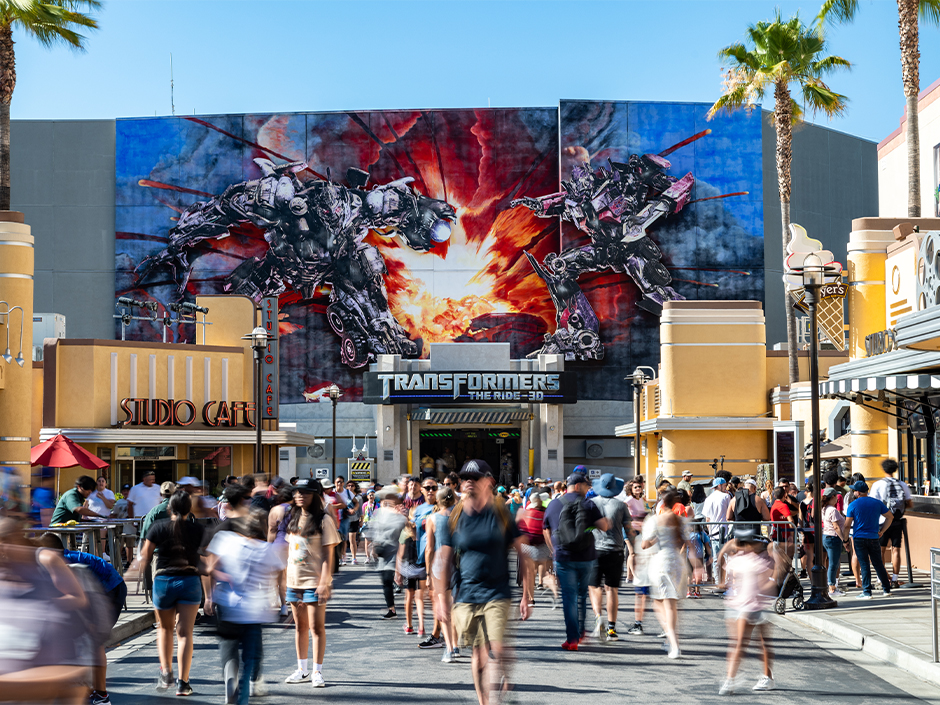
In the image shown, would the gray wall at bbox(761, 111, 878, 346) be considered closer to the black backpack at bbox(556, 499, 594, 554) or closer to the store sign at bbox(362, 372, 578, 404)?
the store sign at bbox(362, 372, 578, 404)

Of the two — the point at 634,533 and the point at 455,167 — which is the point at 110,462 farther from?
the point at 455,167

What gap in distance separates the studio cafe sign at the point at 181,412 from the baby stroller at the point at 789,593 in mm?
20751

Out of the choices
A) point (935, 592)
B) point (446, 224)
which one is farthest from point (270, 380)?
point (935, 592)

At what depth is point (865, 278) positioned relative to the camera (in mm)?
22859

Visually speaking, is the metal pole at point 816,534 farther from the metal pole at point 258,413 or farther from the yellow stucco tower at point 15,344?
the yellow stucco tower at point 15,344

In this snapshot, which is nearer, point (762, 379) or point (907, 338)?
point (907, 338)

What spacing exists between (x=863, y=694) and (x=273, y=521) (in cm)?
569

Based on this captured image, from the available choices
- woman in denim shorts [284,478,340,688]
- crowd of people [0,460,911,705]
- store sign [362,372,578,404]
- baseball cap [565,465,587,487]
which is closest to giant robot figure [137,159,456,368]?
store sign [362,372,578,404]

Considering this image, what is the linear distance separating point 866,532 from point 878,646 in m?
4.21

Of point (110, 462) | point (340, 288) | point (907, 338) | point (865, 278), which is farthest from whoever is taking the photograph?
point (340, 288)

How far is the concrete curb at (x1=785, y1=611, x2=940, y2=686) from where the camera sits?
973 cm

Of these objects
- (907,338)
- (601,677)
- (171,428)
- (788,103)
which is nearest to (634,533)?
(601,677)

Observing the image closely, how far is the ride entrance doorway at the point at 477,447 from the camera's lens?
160 feet

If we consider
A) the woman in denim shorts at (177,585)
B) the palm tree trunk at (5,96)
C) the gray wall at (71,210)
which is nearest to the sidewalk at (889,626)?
the woman in denim shorts at (177,585)
